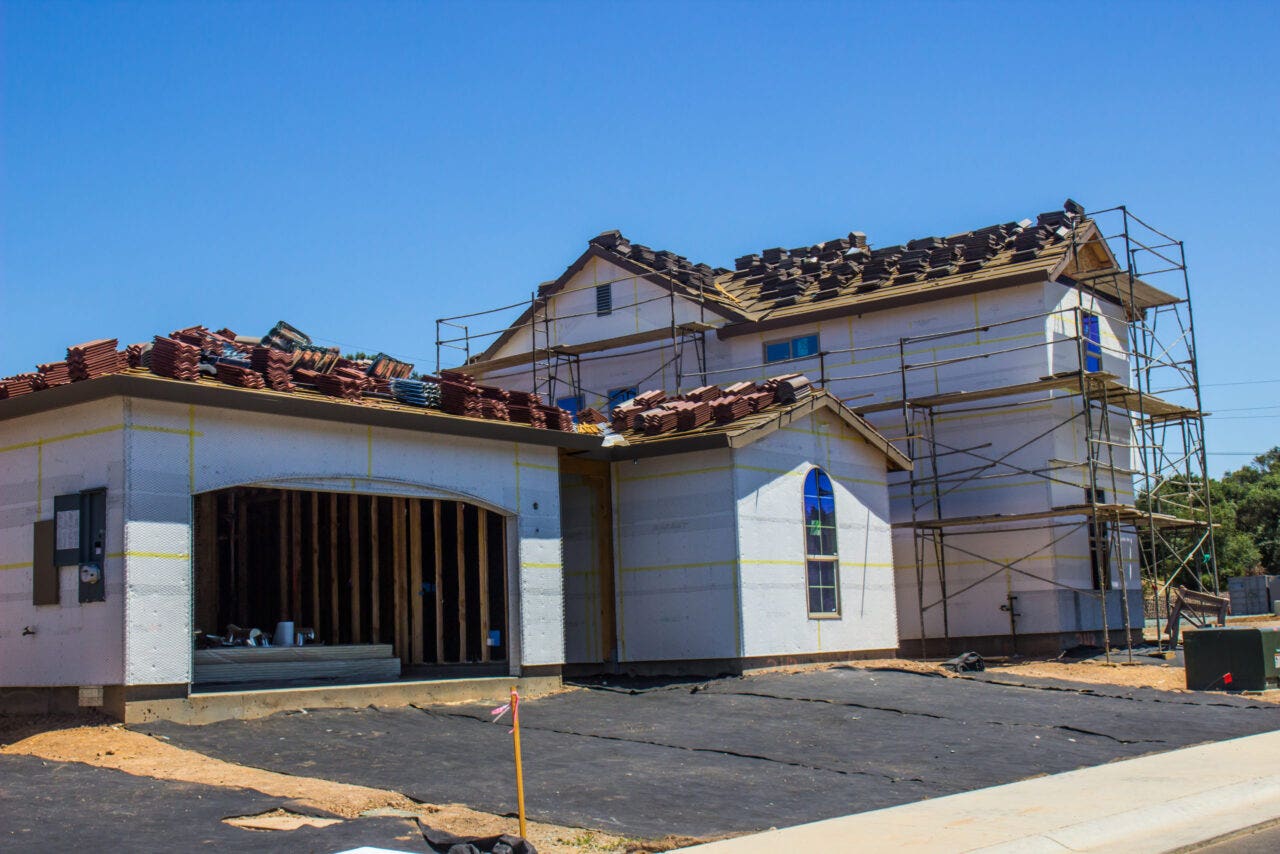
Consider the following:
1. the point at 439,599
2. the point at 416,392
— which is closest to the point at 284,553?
the point at 439,599

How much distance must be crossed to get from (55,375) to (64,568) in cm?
234

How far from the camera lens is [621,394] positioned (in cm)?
3372

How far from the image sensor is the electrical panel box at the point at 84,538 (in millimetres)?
15094

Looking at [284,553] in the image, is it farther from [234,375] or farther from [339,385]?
[234,375]

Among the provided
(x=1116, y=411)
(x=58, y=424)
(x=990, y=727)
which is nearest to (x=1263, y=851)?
(x=990, y=727)

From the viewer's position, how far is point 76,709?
1520 centimetres

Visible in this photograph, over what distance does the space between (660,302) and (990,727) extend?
18501 mm

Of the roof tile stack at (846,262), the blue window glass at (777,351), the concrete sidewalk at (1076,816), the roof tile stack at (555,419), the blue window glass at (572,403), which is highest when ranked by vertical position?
the roof tile stack at (846,262)

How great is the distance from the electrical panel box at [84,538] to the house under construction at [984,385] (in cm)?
1721

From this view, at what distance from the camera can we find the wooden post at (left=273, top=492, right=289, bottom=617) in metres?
23.2

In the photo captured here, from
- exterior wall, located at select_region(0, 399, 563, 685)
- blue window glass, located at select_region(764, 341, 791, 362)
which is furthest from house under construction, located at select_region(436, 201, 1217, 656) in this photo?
exterior wall, located at select_region(0, 399, 563, 685)

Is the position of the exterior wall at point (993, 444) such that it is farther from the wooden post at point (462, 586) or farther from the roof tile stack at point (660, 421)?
the wooden post at point (462, 586)

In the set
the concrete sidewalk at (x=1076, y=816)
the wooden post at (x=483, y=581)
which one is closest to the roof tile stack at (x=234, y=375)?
the wooden post at (x=483, y=581)

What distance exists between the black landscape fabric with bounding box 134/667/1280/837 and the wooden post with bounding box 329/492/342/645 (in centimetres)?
525
